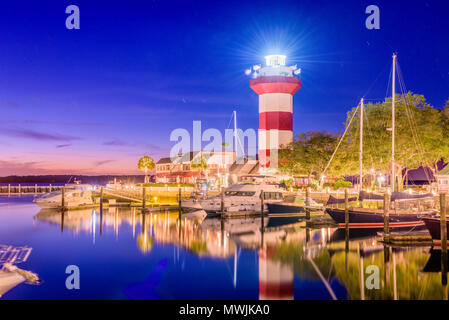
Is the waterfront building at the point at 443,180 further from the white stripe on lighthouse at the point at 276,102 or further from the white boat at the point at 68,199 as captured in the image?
the white boat at the point at 68,199

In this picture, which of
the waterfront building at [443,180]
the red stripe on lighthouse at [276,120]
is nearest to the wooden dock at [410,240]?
the waterfront building at [443,180]

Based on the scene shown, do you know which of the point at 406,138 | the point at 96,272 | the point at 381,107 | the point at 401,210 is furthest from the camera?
the point at 381,107

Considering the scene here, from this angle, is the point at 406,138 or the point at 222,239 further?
the point at 406,138

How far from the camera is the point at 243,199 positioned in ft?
135

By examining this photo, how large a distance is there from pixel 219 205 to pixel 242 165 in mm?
39572

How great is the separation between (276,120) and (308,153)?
7471mm

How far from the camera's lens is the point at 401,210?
93.3 ft

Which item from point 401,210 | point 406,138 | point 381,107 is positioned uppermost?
point 381,107

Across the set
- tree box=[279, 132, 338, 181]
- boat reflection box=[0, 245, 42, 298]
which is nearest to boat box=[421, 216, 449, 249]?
boat reflection box=[0, 245, 42, 298]

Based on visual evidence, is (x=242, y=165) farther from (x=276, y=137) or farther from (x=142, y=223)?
(x=142, y=223)

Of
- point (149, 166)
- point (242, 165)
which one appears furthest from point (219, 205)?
point (149, 166)

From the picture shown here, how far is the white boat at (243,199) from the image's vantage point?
4062 centimetres

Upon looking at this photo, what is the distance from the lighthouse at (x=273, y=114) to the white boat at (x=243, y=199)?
790 inches
